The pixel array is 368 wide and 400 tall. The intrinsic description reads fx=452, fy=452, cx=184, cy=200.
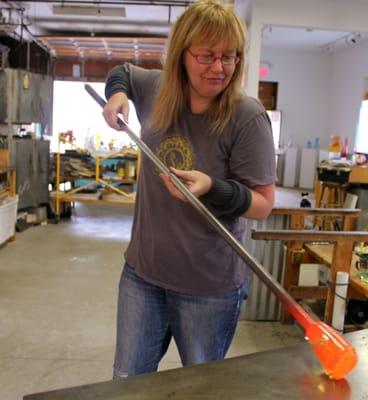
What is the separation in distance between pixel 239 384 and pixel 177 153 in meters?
0.56

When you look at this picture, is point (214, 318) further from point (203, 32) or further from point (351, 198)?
point (351, 198)

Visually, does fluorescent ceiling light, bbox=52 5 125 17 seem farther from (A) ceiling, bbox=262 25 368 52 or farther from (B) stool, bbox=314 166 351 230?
(B) stool, bbox=314 166 351 230

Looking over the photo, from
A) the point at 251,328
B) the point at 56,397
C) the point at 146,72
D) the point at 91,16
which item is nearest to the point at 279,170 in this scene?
the point at 91,16

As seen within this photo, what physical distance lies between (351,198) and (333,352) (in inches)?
150

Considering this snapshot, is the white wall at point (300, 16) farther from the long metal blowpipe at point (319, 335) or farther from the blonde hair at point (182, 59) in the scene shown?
the long metal blowpipe at point (319, 335)

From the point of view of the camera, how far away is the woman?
3.44 ft

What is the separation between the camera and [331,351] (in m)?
0.83

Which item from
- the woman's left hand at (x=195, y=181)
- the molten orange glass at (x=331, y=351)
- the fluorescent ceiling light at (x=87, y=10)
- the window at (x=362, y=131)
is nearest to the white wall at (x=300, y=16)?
the fluorescent ceiling light at (x=87, y=10)

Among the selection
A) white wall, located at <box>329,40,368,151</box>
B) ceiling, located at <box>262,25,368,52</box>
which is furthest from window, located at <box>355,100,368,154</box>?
ceiling, located at <box>262,25,368,52</box>

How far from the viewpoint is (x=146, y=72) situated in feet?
4.22

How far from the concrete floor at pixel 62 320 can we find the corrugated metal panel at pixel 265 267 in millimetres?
70

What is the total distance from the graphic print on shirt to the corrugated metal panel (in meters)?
1.68

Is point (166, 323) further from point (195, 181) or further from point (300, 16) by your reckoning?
point (300, 16)

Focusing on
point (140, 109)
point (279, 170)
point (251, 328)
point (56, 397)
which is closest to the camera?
point (56, 397)
